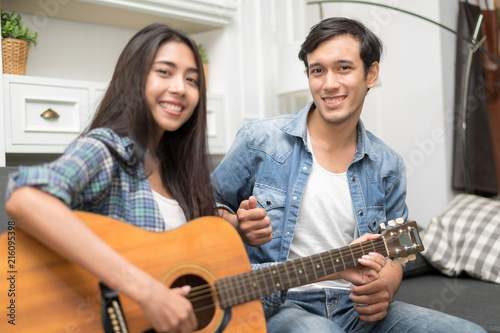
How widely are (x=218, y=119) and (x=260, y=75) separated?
36 centimetres

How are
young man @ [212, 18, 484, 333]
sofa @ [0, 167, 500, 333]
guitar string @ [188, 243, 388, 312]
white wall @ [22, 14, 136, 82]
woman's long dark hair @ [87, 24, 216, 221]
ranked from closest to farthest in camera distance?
guitar string @ [188, 243, 388, 312], woman's long dark hair @ [87, 24, 216, 221], young man @ [212, 18, 484, 333], sofa @ [0, 167, 500, 333], white wall @ [22, 14, 136, 82]

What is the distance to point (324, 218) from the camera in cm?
163

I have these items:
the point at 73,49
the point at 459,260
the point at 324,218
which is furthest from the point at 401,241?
the point at 73,49

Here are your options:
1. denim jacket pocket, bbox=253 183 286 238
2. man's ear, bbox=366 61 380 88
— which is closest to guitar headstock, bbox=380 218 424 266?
denim jacket pocket, bbox=253 183 286 238

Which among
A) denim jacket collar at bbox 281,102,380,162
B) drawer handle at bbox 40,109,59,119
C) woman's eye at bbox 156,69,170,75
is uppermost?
woman's eye at bbox 156,69,170,75

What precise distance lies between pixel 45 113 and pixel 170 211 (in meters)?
0.92

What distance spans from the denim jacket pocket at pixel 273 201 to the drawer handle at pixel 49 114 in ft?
2.68

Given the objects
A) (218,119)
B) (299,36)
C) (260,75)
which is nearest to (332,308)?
(218,119)

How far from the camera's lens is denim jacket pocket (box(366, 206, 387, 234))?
165 centimetres

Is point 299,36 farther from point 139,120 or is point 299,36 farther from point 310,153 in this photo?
point 139,120

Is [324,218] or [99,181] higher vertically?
[99,181]

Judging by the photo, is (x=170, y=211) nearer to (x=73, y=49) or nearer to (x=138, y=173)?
(x=138, y=173)

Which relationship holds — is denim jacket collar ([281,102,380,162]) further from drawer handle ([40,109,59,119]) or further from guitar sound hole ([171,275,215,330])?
drawer handle ([40,109,59,119])

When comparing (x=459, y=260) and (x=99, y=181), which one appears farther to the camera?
(x=459, y=260)
